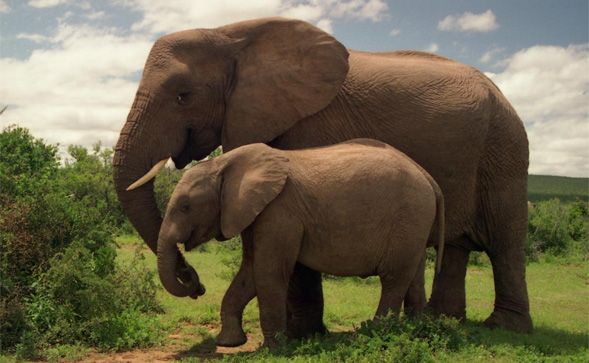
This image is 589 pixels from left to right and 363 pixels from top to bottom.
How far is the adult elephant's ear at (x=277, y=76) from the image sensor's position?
657 centimetres

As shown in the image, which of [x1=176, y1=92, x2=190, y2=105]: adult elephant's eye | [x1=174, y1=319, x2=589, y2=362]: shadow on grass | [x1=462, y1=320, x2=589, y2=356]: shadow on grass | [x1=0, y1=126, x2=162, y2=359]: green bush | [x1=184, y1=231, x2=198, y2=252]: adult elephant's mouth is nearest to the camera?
[x1=174, y1=319, x2=589, y2=362]: shadow on grass

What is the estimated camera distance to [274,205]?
5766mm

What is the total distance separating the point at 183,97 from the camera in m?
6.56

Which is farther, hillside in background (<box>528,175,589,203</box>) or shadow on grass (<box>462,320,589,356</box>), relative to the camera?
hillside in background (<box>528,175,589,203</box>)

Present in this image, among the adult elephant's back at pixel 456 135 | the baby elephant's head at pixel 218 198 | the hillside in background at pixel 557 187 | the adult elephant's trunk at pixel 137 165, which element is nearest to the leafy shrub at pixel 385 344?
the baby elephant's head at pixel 218 198

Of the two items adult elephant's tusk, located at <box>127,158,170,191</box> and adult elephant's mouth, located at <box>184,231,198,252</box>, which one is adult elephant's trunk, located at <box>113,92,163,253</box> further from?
adult elephant's mouth, located at <box>184,231,198,252</box>

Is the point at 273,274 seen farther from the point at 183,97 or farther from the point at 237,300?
the point at 183,97

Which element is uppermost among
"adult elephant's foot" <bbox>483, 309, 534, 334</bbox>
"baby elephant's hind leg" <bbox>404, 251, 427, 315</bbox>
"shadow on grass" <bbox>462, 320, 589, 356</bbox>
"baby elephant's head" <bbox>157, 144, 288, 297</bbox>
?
"baby elephant's head" <bbox>157, 144, 288, 297</bbox>

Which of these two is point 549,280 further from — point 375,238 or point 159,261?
point 159,261

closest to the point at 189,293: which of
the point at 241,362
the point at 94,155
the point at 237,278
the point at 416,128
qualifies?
the point at 237,278

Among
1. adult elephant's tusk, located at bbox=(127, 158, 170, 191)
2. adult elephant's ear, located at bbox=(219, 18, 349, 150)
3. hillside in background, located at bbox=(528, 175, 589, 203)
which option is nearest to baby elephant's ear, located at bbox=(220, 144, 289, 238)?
adult elephant's ear, located at bbox=(219, 18, 349, 150)

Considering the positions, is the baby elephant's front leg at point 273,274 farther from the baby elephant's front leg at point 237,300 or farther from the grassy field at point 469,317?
the grassy field at point 469,317

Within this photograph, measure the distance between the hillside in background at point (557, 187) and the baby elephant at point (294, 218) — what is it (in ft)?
222

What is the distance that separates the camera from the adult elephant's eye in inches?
257
